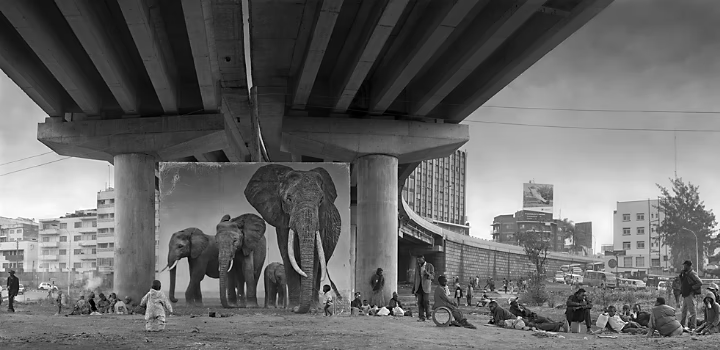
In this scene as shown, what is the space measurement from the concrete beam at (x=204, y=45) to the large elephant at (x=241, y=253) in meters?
5.21

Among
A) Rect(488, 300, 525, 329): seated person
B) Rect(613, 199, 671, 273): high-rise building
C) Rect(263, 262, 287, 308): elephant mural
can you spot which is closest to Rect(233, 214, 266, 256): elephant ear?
Rect(263, 262, 287, 308): elephant mural

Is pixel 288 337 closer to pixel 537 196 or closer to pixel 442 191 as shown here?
pixel 442 191

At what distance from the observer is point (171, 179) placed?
25250 mm

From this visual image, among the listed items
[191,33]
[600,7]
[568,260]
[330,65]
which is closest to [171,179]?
[191,33]

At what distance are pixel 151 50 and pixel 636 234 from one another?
10062cm

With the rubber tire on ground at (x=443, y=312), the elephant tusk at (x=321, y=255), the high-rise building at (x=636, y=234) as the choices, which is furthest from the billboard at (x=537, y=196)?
the rubber tire on ground at (x=443, y=312)

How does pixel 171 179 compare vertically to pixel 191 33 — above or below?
below

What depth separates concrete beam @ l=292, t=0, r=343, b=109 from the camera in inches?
879

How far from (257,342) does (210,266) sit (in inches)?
383

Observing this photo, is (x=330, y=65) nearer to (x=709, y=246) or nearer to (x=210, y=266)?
(x=210, y=266)

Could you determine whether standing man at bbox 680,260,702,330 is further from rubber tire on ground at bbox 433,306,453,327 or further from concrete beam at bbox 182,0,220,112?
concrete beam at bbox 182,0,220,112

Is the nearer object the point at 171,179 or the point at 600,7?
the point at 600,7

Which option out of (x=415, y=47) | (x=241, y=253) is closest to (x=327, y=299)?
(x=241, y=253)

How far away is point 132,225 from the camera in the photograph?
34531 mm
